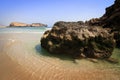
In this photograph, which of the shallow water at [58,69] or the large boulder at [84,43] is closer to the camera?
the shallow water at [58,69]

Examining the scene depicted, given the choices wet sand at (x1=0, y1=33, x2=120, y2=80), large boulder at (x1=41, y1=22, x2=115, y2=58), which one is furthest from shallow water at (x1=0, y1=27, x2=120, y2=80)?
large boulder at (x1=41, y1=22, x2=115, y2=58)

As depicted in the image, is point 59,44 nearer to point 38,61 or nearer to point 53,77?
point 38,61

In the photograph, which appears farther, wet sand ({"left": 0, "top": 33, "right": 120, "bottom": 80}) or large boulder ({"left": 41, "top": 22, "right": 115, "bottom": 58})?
large boulder ({"left": 41, "top": 22, "right": 115, "bottom": 58})

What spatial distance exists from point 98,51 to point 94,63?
4.48ft

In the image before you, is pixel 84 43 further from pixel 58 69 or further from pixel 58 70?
pixel 58 70

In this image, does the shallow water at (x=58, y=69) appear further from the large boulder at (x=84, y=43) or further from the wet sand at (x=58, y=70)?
the large boulder at (x=84, y=43)

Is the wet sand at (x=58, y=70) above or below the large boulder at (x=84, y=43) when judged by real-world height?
below

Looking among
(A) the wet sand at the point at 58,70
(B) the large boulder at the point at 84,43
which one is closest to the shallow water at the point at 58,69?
(A) the wet sand at the point at 58,70

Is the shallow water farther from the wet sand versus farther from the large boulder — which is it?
the large boulder

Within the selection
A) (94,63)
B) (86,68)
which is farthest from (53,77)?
(94,63)

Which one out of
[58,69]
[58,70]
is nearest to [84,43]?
[58,69]

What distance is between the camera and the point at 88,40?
29.0 ft

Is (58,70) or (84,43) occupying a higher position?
(84,43)

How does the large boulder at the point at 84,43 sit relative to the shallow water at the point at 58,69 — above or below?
above
